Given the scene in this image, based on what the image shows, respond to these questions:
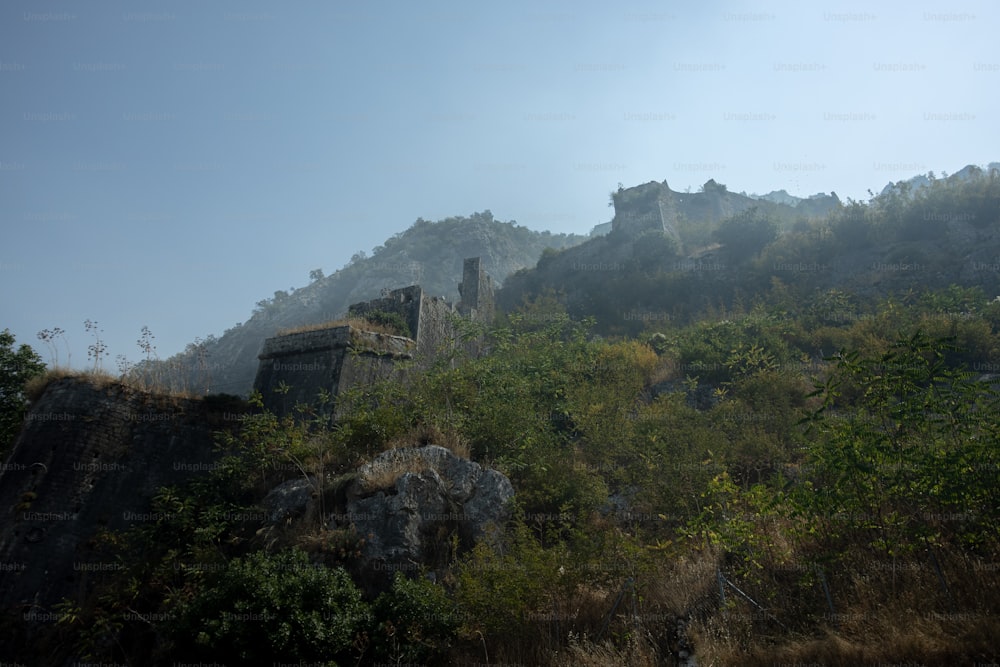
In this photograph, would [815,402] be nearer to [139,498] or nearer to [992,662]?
[992,662]

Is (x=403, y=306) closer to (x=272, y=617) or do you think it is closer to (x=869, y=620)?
(x=272, y=617)

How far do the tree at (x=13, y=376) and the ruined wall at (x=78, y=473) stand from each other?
2.97 meters

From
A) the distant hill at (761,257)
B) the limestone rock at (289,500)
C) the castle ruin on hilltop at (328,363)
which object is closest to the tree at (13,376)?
the castle ruin on hilltop at (328,363)

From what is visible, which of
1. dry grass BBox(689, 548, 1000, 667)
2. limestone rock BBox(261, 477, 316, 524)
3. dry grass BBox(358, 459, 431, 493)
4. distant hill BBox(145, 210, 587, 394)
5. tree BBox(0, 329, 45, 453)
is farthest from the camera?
distant hill BBox(145, 210, 587, 394)

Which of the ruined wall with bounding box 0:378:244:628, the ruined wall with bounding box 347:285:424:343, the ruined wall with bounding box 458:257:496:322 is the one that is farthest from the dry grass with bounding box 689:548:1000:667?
the ruined wall with bounding box 458:257:496:322

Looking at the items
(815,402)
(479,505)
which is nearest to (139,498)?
(479,505)

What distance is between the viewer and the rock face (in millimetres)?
6797

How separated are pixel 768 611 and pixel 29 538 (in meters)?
9.81

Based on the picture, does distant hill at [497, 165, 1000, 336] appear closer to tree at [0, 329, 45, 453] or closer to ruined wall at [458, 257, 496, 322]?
ruined wall at [458, 257, 496, 322]

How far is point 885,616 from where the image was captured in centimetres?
443

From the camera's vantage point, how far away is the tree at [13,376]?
10992 mm

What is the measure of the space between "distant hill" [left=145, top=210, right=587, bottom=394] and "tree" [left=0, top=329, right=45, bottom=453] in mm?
29698

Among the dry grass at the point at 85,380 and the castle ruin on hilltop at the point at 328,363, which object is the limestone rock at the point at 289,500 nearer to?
the castle ruin on hilltop at the point at 328,363

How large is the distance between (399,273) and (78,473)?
139 ft
